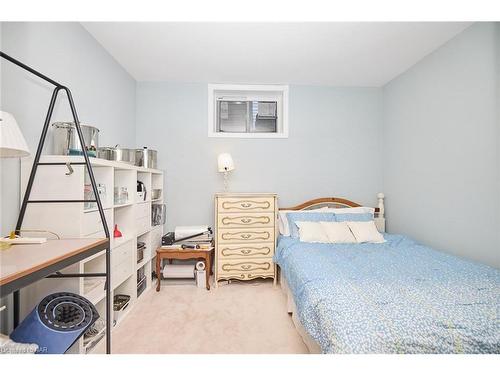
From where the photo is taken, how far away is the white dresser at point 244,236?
114 inches

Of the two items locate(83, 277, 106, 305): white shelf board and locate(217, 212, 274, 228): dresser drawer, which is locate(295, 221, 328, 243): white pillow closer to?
locate(217, 212, 274, 228): dresser drawer

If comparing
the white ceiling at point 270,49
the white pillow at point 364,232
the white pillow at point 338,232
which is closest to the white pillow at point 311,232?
the white pillow at point 338,232

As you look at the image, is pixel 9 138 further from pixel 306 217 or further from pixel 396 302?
pixel 306 217

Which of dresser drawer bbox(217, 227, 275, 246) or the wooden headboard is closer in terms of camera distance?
dresser drawer bbox(217, 227, 275, 246)

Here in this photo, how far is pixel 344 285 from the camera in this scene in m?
1.48

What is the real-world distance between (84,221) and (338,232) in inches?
91.8

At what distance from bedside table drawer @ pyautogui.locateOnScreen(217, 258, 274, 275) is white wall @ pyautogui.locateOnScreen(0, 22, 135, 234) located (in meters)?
1.86

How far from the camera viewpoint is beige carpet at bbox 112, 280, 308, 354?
1784mm

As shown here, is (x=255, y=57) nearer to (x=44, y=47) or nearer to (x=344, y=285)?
(x=44, y=47)

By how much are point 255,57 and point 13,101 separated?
6.85 ft

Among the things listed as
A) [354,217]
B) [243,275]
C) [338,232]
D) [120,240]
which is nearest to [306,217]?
[338,232]

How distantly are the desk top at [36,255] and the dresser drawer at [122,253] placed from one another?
0.67m

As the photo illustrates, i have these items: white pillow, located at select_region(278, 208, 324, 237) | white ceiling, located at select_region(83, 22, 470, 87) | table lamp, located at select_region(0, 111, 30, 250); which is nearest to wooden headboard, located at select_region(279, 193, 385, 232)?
white pillow, located at select_region(278, 208, 324, 237)

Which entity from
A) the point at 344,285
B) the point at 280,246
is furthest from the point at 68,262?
the point at 280,246
